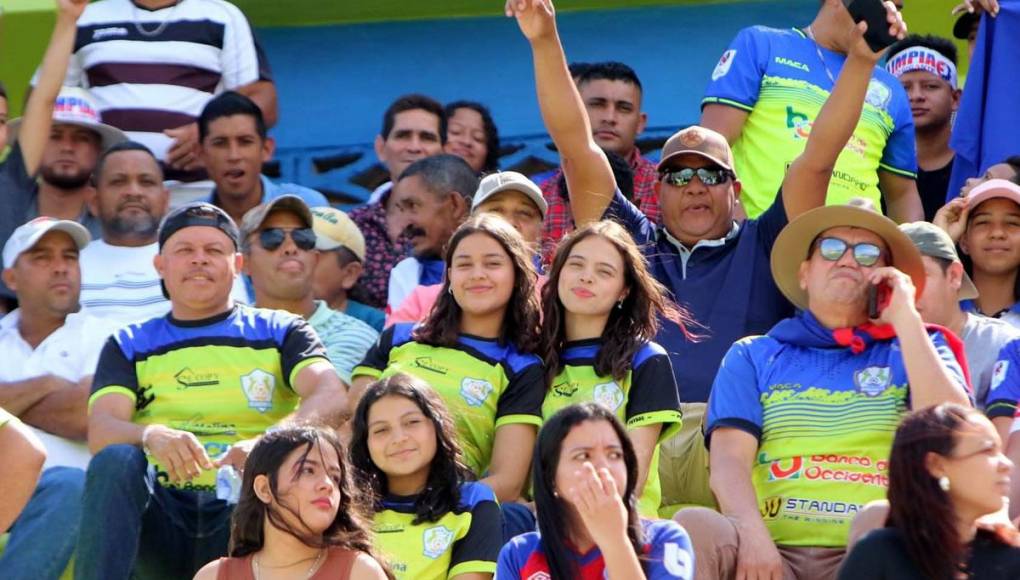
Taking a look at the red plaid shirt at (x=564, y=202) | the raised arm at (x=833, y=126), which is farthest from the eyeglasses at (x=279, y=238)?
the raised arm at (x=833, y=126)

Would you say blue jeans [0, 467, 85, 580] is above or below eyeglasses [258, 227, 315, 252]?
below

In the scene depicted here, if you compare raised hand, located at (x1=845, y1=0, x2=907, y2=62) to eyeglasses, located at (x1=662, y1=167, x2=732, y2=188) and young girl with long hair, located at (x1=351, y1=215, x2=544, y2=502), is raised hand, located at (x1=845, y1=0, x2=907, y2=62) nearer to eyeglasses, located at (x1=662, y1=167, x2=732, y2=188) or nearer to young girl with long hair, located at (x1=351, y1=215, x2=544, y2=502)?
eyeglasses, located at (x1=662, y1=167, x2=732, y2=188)

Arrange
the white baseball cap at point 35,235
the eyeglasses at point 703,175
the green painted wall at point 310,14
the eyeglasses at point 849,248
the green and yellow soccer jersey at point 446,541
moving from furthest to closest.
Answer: the green painted wall at point 310,14
the white baseball cap at point 35,235
the eyeglasses at point 703,175
the eyeglasses at point 849,248
the green and yellow soccer jersey at point 446,541

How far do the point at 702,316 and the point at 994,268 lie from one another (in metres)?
1.11

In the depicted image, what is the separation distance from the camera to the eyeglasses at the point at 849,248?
5.64m

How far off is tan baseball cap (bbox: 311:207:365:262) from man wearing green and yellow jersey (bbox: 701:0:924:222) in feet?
4.87

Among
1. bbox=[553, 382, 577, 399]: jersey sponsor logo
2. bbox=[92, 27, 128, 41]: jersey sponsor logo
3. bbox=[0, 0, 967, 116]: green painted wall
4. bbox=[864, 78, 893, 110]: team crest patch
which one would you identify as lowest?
bbox=[553, 382, 577, 399]: jersey sponsor logo

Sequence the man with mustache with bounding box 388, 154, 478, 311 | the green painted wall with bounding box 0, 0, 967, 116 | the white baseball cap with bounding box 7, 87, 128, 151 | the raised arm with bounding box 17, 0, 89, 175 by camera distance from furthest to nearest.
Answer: the green painted wall with bounding box 0, 0, 967, 116 → the white baseball cap with bounding box 7, 87, 128, 151 → the raised arm with bounding box 17, 0, 89, 175 → the man with mustache with bounding box 388, 154, 478, 311

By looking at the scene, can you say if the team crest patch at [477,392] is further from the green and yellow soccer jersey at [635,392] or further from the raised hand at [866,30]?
the raised hand at [866,30]

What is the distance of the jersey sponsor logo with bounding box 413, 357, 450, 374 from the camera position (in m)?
5.91

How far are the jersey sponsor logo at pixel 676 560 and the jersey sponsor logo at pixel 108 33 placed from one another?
4532 mm

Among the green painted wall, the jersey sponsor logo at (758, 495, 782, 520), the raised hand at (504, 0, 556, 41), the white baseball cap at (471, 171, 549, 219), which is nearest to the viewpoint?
the jersey sponsor logo at (758, 495, 782, 520)

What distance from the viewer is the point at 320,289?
302 inches

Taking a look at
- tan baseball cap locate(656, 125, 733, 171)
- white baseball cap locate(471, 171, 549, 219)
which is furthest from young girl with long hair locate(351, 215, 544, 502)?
tan baseball cap locate(656, 125, 733, 171)
